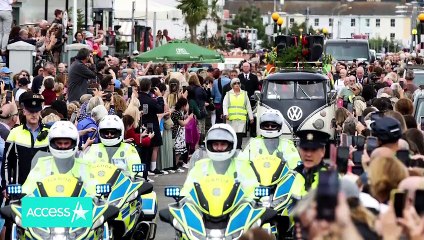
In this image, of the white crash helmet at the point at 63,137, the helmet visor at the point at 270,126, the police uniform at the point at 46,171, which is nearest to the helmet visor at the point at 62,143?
the white crash helmet at the point at 63,137

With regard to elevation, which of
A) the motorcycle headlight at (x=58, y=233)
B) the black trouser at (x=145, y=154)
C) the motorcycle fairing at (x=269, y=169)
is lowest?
the black trouser at (x=145, y=154)

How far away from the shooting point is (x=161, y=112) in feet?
86.0

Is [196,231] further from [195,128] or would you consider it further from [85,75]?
[195,128]

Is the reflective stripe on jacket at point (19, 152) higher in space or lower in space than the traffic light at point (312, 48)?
lower

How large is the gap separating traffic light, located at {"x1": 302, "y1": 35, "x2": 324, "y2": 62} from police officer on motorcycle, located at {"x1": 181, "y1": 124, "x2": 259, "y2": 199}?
23.0 metres

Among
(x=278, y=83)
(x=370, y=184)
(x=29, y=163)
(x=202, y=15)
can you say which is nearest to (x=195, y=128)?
(x=278, y=83)

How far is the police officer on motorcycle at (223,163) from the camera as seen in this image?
14305 millimetres

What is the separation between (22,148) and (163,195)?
6.72 metres

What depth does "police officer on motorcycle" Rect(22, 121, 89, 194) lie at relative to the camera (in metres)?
14.5

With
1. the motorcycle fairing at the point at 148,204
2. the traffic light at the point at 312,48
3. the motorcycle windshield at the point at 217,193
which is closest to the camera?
the motorcycle windshield at the point at 217,193

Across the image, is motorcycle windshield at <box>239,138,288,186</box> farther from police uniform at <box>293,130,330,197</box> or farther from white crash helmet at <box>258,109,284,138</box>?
police uniform at <box>293,130,330,197</box>

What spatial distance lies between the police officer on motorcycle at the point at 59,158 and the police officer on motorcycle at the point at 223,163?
3.90ft

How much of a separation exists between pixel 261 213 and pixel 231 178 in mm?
453

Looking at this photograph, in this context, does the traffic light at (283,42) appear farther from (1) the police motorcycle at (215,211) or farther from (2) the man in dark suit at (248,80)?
(1) the police motorcycle at (215,211)
